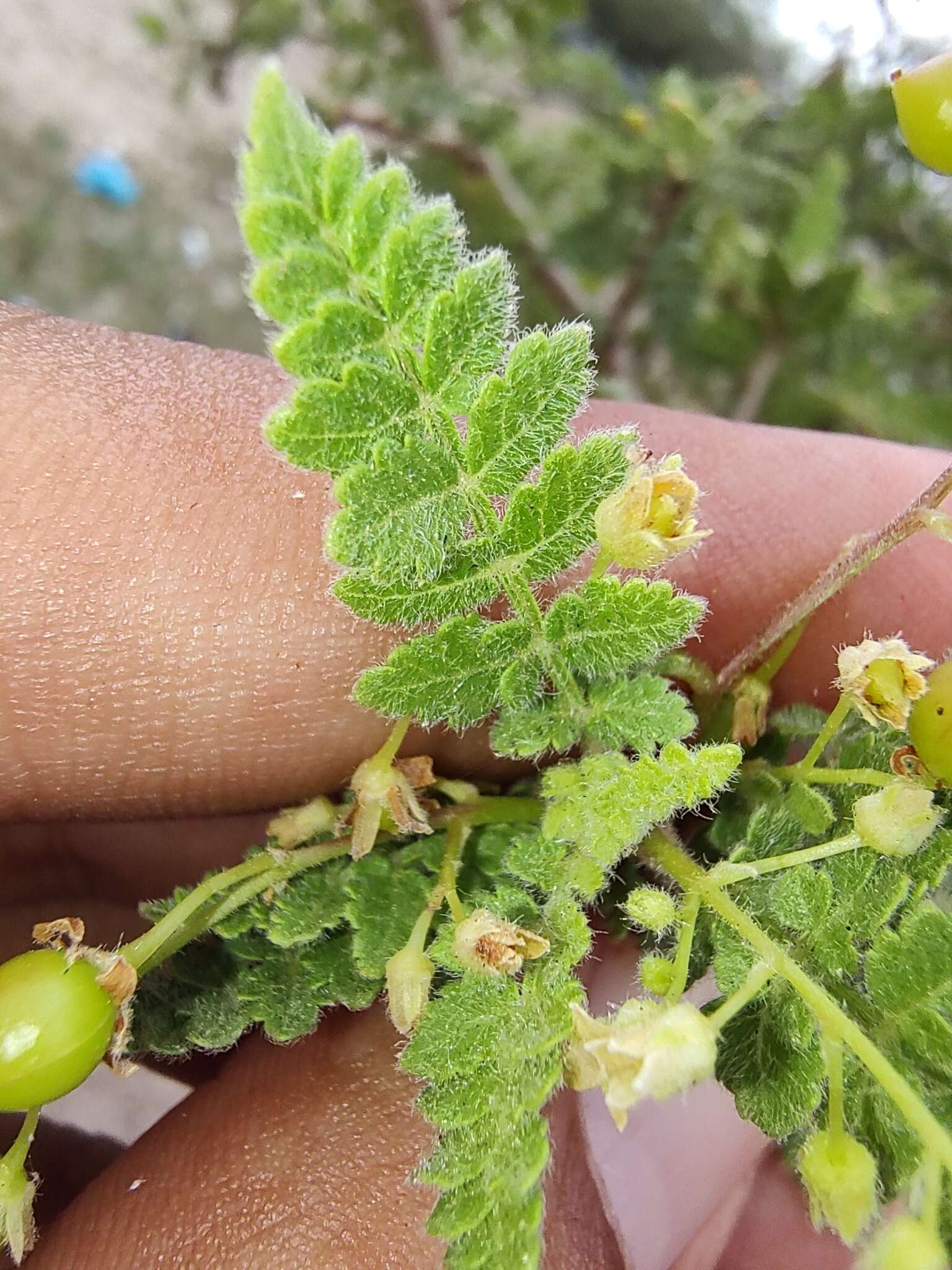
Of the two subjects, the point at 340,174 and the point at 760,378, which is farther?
the point at 760,378

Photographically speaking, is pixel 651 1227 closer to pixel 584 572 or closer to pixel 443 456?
pixel 584 572

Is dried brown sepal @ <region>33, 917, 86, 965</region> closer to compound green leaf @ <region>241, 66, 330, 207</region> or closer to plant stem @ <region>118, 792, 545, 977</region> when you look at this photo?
→ plant stem @ <region>118, 792, 545, 977</region>

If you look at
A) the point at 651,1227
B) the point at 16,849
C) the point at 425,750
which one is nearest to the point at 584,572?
the point at 425,750

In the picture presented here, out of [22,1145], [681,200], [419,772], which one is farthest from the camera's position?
[681,200]

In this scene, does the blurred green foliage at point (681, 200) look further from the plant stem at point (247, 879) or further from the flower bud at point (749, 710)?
the plant stem at point (247, 879)

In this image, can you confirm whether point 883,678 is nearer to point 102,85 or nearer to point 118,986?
point 118,986

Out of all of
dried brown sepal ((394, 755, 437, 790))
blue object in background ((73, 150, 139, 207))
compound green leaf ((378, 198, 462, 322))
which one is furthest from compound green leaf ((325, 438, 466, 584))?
blue object in background ((73, 150, 139, 207))

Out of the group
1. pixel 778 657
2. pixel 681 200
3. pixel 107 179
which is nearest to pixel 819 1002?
pixel 778 657
